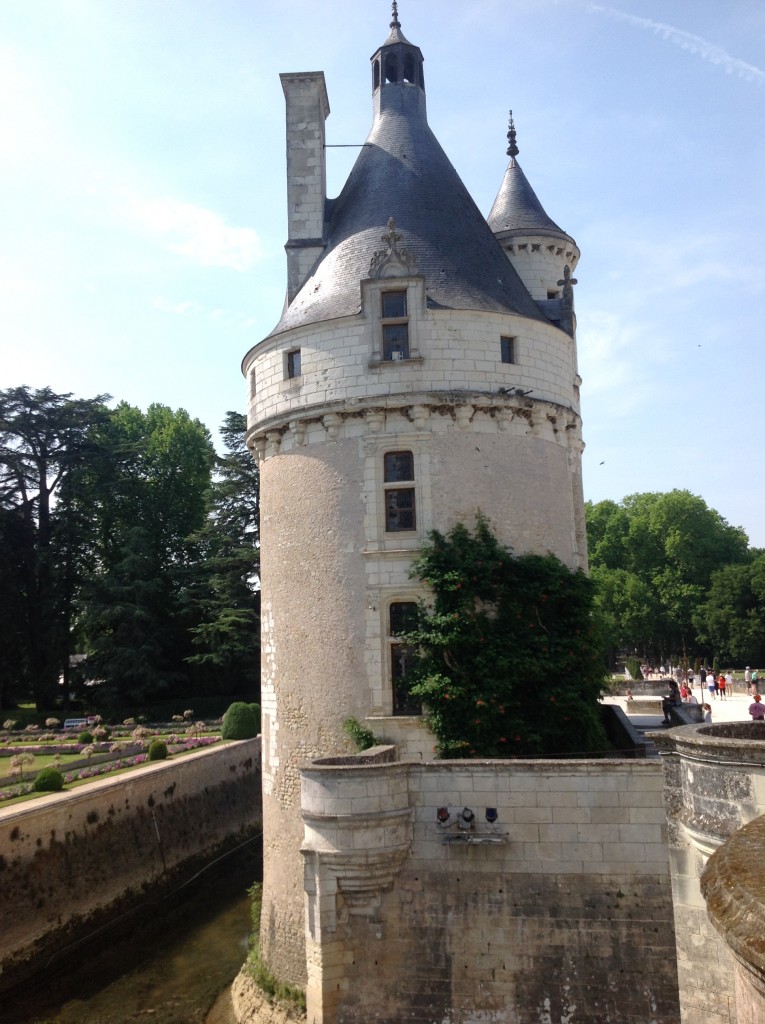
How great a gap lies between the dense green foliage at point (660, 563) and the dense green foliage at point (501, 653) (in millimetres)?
42976

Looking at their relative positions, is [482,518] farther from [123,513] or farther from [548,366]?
[123,513]

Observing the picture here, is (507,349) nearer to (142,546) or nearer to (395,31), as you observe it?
(395,31)

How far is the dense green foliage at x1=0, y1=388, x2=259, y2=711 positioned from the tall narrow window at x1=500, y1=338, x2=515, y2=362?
76.4 ft

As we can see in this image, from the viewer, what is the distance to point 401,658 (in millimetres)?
14102

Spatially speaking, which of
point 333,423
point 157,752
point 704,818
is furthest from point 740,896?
point 157,752

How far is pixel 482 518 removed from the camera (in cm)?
1436

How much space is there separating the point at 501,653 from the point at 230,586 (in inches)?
984

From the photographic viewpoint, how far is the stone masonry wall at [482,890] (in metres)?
10.6

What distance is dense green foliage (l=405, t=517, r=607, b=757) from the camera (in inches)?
524

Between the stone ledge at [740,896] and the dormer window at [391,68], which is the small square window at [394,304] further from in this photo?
the stone ledge at [740,896]

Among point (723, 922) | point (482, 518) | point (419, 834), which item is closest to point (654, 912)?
point (419, 834)

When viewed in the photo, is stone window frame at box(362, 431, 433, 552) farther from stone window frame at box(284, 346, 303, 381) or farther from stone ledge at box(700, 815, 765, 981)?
stone ledge at box(700, 815, 765, 981)

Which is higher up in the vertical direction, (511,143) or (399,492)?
(511,143)

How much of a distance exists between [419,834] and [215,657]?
25.5 meters
